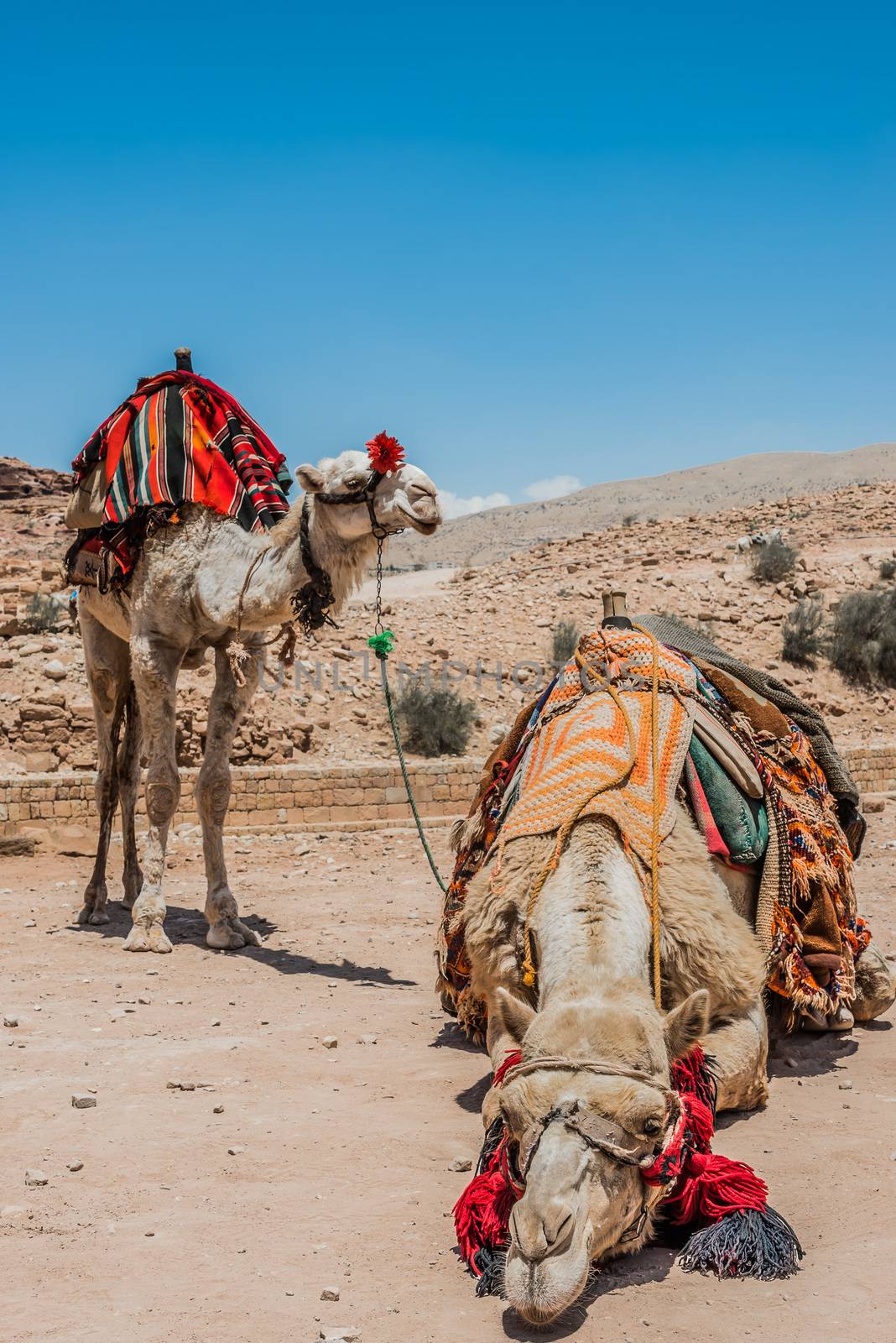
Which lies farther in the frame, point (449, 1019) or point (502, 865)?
point (449, 1019)

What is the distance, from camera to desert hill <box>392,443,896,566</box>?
83663 millimetres

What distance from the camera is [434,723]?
1650 centimetres

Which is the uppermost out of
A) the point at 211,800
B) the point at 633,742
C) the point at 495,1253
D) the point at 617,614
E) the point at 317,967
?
the point at 617,614

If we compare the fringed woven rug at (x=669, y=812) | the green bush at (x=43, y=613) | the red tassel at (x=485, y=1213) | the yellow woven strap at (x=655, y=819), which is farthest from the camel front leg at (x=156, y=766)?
the green bush at (x=43, y=613)

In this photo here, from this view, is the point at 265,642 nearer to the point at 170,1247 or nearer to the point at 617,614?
the point at 617,614

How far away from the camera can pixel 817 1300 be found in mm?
3080

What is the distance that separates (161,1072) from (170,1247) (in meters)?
1.84

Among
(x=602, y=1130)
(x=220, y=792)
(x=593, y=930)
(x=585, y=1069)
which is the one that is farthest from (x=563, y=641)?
(x=602, y=1130)

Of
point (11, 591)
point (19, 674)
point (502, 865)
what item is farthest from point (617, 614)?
point (11, 591)

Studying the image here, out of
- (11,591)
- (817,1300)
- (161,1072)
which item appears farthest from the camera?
(11,591)

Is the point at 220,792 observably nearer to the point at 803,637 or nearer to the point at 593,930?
the point at 593,930

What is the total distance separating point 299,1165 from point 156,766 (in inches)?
162

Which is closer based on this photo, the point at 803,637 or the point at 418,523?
the point at 418,523

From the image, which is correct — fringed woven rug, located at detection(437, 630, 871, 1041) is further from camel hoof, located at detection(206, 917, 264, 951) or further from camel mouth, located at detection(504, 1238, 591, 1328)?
camel hoof, located at detection(206, 917, 264, 951)
